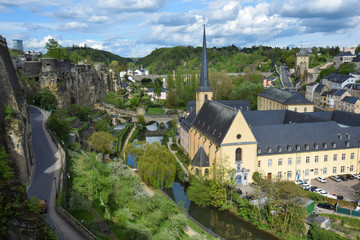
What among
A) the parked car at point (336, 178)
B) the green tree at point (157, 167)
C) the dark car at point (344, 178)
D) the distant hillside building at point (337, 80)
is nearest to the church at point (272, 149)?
the parked car at point (336, 178)

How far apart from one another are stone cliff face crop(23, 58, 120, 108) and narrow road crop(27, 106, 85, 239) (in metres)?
14.2

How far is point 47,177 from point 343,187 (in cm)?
3026

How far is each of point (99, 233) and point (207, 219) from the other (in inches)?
518

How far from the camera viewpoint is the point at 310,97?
8125 cm

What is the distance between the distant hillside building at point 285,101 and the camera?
55281 millimetres

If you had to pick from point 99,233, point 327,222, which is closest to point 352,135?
point 327,222

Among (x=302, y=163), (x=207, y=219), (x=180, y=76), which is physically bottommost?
(x=207, y=219)

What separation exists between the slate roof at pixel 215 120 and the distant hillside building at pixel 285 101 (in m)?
21.1

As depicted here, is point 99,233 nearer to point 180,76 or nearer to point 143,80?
point 180,76

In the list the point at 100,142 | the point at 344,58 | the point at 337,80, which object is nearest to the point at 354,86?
the point at 337,80

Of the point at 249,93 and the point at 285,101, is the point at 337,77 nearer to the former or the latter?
the point at 249,93

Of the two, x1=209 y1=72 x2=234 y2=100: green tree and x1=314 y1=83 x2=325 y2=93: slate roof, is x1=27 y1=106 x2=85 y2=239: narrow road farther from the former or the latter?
x1=314 y1=83 x2=325 y2=93: slate roof

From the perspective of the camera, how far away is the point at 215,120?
36562 millimetres

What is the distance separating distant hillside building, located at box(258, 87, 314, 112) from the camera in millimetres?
55281
